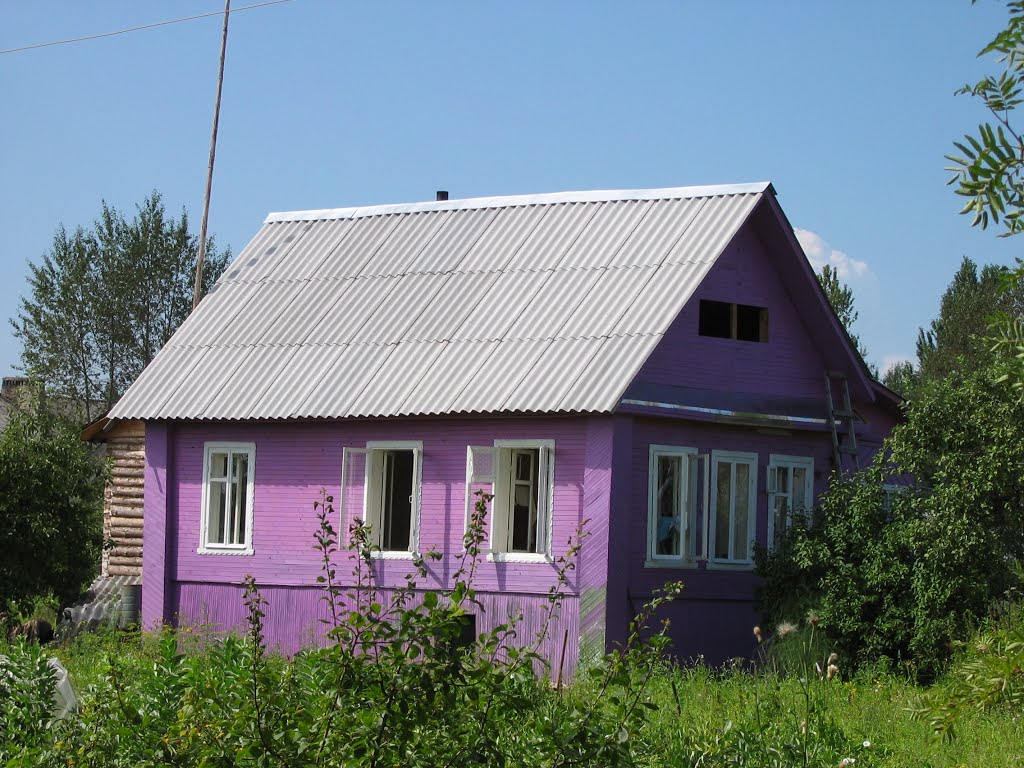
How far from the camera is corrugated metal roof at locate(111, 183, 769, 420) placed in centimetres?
1870

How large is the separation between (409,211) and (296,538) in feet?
19.9

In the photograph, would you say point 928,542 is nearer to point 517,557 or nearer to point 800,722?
point 517,557

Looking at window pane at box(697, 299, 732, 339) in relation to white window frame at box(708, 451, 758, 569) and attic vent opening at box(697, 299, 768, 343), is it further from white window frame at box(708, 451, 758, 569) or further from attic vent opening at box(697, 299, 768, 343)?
white window frame at box(708, 451, 758, 569)

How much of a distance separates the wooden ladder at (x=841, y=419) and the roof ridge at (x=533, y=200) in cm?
307

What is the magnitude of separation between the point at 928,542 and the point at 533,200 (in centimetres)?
846

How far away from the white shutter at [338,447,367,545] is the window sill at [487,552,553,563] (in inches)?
86.4

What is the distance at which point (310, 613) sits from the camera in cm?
2002

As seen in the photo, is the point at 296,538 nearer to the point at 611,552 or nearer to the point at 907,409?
the point at 611,552

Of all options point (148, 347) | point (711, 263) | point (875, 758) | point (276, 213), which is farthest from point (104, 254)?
point (875, 758)

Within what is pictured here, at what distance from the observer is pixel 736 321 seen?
2009 cm

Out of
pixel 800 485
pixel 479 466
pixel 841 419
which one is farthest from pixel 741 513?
pixel 479 466

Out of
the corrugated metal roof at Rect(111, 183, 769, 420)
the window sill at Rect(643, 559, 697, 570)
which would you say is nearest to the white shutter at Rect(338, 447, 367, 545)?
the corrugated metal roof at Rect(111, 183, 769, 420)

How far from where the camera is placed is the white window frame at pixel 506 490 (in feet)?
59.7

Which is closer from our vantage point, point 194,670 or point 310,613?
point 194,670
